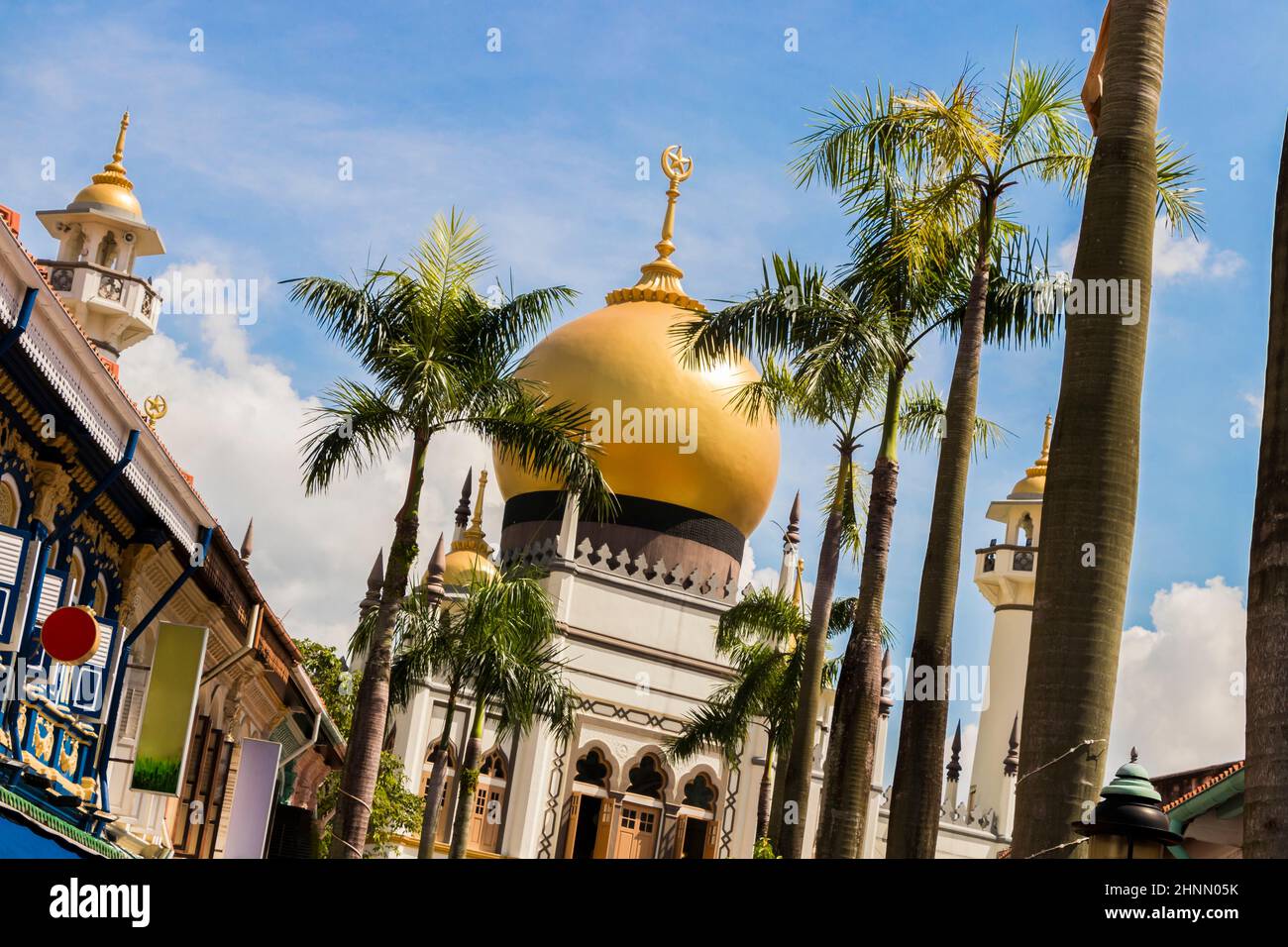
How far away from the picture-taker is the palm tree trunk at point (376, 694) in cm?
1762

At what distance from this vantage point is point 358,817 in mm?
17578

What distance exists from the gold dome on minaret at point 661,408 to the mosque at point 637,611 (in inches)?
2.1

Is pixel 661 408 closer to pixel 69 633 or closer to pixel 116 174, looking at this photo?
pixel 116 174

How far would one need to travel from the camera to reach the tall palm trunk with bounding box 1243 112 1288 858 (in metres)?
6.55

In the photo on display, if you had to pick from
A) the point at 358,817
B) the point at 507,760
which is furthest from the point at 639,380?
the point at 358,817

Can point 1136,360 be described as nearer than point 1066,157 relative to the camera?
Yes

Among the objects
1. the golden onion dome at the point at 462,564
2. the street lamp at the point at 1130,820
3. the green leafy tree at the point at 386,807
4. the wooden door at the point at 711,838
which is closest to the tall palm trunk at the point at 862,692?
the street lamp at the point at 1130,820

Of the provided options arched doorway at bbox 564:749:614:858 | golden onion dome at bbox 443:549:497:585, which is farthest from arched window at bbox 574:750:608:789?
golden onion dome at bbox 443:549:497:585

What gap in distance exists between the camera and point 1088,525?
27.8 feet

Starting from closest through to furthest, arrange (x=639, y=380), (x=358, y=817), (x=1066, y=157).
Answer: (x=1066, y=157), (x=358, y=817), (x=639, y=380)

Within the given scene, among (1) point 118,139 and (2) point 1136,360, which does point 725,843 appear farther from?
(2) point 1136,360

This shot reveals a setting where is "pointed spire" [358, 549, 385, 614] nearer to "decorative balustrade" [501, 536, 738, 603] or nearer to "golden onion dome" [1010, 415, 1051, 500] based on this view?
"decorative balustrade" [501, 536, 738, 603]
